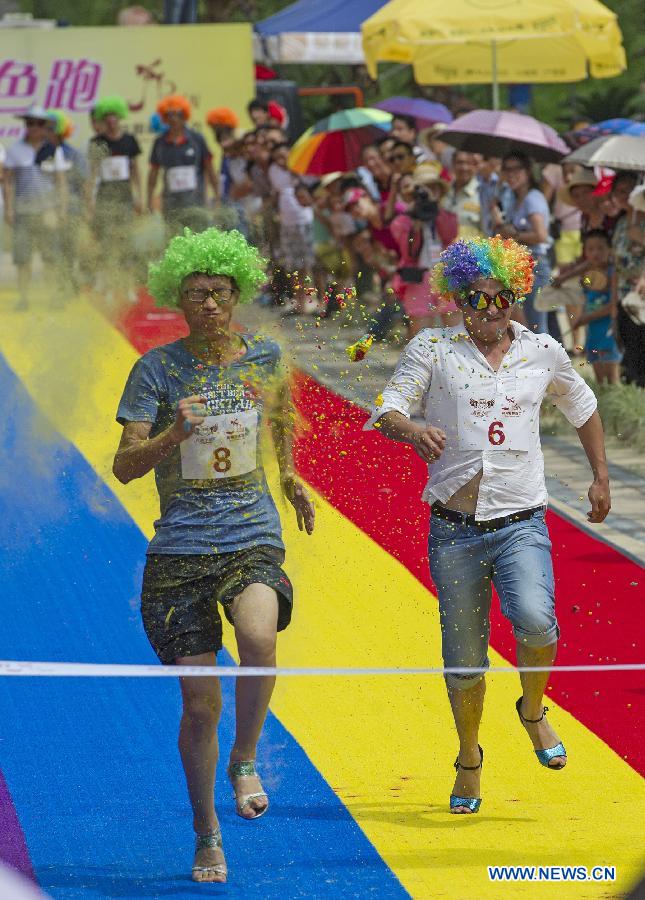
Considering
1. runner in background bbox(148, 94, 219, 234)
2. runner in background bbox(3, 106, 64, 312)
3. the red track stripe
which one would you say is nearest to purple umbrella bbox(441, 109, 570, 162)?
runner in background bbox(148, 94, 219, 234)

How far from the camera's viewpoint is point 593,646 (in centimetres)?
687

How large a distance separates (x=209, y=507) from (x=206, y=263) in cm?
73

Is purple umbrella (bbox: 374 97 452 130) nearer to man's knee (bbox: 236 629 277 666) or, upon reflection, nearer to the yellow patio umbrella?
the yellow patio umbrella

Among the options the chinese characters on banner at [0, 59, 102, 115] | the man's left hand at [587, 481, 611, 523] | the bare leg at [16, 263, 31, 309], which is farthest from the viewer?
the chinese characters on banner at [0, 59, 102, 115]

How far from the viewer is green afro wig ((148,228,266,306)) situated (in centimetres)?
501

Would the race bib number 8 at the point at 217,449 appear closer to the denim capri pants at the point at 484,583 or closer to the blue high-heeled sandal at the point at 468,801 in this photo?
the denim capri pants at the point at 484,583

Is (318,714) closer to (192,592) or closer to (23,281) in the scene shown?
(192,592)

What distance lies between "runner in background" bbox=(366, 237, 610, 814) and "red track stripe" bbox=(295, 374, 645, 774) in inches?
17.8

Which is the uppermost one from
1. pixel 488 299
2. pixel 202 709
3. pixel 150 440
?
pixel 488 299

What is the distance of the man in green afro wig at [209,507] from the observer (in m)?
4.72

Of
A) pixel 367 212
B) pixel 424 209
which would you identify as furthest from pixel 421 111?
pixel 424 209

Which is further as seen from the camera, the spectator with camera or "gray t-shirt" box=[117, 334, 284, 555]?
the spectator with camera

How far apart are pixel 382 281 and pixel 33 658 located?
6503 millimetres

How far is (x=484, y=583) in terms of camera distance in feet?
16.9
